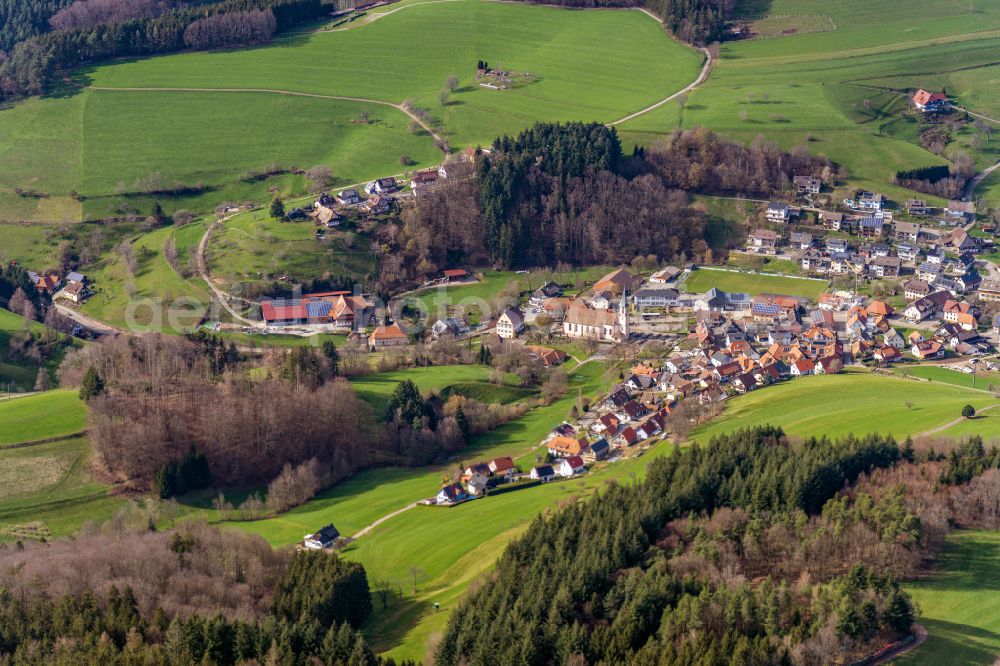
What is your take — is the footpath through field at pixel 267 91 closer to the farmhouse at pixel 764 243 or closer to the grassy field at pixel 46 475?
the farmhouse at pixel 764 243

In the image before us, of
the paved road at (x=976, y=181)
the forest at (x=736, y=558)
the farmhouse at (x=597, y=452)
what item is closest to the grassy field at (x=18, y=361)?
the farmhouse at (x=597, y=452)

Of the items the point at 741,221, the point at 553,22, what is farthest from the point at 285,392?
the point at 553,22

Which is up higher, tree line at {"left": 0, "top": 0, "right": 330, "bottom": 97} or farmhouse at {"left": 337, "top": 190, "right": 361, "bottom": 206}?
tree line at {"left": 0, "top": 0, "right": 330, "bottom": 97}

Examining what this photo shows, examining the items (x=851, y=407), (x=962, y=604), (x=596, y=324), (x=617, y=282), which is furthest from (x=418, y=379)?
(x=962, y=604)

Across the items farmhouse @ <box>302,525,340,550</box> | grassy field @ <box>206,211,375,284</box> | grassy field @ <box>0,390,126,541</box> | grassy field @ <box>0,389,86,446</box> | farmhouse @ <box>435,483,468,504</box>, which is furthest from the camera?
grassy field @ <box>206,211,375,284</box>

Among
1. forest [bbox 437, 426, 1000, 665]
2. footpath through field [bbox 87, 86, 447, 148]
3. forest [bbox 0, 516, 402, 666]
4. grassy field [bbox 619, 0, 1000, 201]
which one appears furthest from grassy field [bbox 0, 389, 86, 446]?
grassy field [bbox 619, 0, 1000, 201]

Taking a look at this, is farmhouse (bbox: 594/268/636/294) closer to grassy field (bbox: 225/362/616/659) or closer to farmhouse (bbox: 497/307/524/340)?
farmhouse (bbox: 497/307/524/340)
